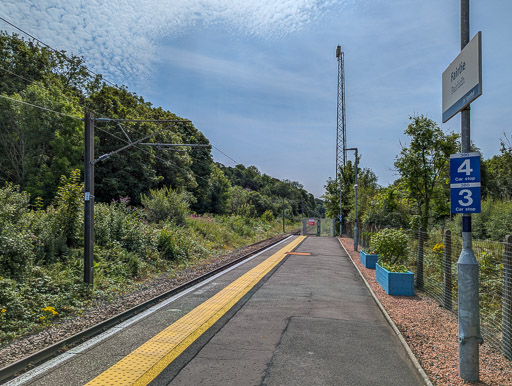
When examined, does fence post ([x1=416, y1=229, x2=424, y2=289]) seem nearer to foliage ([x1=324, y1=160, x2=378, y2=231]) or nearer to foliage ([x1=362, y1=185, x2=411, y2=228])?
foliage ([x1=362, y1=185, x2=411, y2=228])

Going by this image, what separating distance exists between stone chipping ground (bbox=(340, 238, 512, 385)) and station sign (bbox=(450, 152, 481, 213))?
2.20 metres

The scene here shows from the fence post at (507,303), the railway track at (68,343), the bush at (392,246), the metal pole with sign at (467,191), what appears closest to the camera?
the metal pole with sign at (467,191)

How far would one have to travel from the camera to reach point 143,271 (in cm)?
1406

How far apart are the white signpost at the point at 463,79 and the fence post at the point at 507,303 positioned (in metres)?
2.35

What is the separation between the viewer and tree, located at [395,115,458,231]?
57.1 ft

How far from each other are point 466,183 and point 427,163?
13.9 m

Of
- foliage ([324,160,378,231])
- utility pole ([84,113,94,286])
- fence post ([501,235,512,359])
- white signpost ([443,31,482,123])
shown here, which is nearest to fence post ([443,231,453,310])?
fence post ([501,235,512,359])

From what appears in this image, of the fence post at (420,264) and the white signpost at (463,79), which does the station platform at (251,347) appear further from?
the white signpost at (463,79)

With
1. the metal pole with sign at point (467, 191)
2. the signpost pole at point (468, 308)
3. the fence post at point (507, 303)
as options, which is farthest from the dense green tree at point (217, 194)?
the signpost pole at point (468, 308)

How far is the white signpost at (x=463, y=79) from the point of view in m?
4.50

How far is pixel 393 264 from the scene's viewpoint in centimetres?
1139

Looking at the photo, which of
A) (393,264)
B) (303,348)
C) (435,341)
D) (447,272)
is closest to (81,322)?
(303,348)

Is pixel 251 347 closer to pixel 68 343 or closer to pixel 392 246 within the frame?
pixel 68 343

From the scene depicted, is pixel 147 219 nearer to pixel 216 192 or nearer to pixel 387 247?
pixel 387 247
